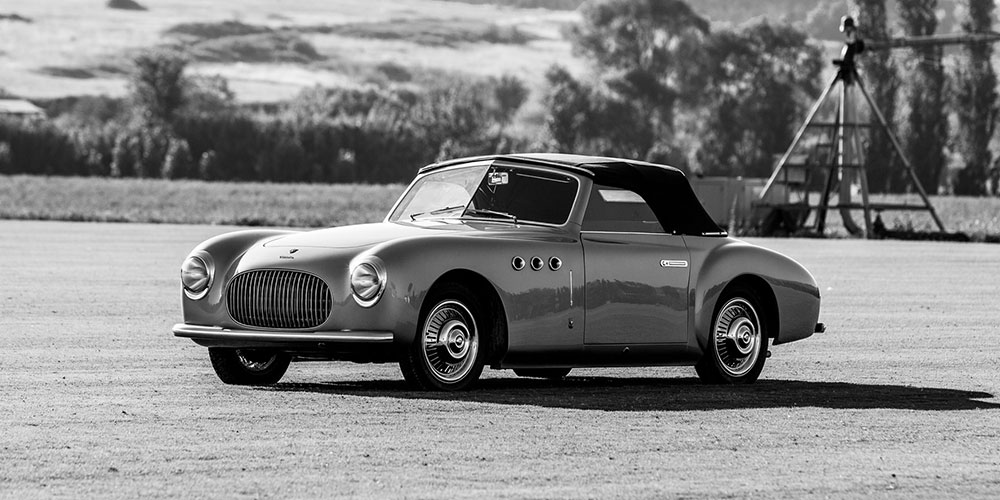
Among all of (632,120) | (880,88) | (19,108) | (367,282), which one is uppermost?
(367,282)

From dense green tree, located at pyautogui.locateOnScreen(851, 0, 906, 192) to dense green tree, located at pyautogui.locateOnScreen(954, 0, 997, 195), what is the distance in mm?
4703

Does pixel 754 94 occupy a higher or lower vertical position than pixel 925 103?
lower

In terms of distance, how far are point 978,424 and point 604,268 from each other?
110 inches

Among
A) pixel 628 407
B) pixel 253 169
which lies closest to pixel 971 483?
pixel 628 407

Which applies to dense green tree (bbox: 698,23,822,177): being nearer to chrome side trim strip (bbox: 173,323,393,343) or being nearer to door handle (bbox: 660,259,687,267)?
door handle (bbox: 660,259,687,267)

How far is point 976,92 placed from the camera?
120875 millimetres

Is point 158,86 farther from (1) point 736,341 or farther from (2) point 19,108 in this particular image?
(1) point 736,341

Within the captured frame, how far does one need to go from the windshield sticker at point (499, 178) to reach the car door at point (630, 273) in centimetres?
60

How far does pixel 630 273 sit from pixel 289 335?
244 cm

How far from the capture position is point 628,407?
37.3ft

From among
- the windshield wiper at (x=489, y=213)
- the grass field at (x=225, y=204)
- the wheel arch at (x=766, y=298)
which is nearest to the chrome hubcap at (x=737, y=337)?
the wheel arch at (x=766, y=298)

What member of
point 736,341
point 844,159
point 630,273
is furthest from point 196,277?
point 844,159

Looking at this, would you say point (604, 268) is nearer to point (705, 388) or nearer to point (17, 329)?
point (705, 388)

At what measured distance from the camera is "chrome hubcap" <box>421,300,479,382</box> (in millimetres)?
11594
